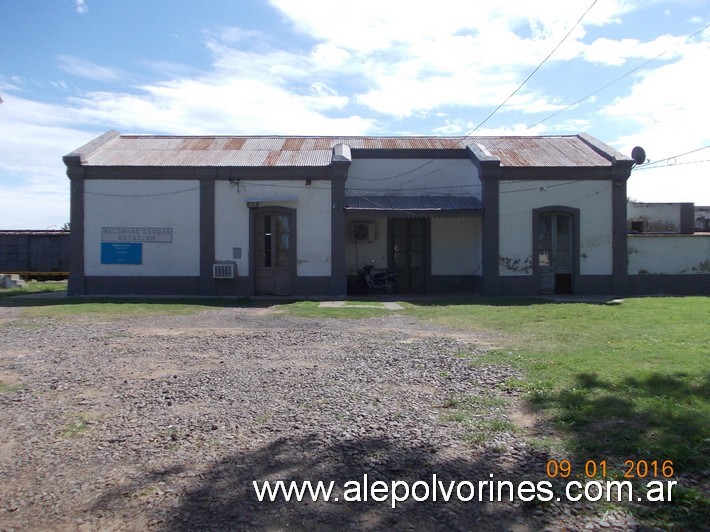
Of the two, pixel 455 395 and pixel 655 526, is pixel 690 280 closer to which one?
pixel 455 395

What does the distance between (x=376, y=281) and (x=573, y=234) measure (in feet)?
22.9

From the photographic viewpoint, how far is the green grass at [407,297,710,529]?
4.47 metres

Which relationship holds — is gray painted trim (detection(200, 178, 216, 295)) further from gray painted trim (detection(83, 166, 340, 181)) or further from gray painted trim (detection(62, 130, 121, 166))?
gray painted trim (detection(62, 130, 121, 166))

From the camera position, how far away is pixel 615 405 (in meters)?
5.72

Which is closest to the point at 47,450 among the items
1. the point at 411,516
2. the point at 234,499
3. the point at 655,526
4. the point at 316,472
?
the point at 234,499

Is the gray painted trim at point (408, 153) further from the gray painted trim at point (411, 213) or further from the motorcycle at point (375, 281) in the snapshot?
the motorcycle at point (375, 281)

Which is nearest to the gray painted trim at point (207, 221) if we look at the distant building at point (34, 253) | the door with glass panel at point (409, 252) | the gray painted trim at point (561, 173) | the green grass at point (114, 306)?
the green grass at point (114, 306)

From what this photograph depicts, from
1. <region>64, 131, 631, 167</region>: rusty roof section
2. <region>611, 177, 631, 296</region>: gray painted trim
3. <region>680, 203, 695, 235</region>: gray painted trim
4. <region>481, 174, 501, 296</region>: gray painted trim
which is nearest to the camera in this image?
<region>481, 174, 501, 296</region>: gray painted trim

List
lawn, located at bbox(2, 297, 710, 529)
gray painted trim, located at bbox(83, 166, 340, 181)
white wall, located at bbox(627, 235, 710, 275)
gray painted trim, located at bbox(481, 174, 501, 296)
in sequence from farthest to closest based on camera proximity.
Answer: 1. white wall, located at bbox(627, 235, 710, 275)
2. gray painted trim, located at bbox(481, 174, 501, 296)
3. gray painted trim, located at bbox(83, 166, 340, 181)
4. lawn, located at bbox(2, 297, 710, 529)

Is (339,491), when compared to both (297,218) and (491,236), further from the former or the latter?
(491,236)

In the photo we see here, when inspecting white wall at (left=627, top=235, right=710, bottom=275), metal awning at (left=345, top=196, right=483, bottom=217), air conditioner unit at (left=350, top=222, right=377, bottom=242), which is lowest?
white wall at (left=627, top=235, right=710, bottom=275)

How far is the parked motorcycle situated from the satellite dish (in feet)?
30.5

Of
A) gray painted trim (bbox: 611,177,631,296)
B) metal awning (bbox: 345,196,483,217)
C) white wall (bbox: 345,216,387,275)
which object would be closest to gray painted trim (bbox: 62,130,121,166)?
metal awning (bbox: 345,196,483,217)

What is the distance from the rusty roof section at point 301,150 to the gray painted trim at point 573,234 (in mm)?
1539
